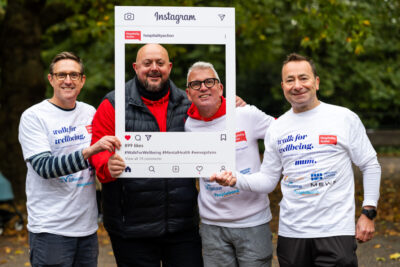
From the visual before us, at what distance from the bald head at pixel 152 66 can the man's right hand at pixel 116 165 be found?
57 cm

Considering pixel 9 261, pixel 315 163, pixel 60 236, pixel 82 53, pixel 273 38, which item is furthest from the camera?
pixel 82 53

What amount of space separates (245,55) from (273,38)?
12.1 ft

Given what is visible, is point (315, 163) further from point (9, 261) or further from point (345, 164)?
point (9, 261)

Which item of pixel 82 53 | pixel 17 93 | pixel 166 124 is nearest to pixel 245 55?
pixel 82 53

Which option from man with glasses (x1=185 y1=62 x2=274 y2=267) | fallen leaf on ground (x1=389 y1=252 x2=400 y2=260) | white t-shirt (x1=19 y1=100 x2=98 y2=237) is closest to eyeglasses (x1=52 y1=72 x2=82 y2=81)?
white t-shirt (x1=19 y1=100 x2=98 y2=237)

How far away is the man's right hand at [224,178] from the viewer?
10.7 ft

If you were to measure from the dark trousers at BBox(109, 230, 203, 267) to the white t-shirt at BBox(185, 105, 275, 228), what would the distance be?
0.94ft

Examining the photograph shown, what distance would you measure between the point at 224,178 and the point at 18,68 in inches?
298

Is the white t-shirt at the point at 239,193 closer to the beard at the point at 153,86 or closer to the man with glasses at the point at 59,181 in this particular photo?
the beard at the point at 153,86

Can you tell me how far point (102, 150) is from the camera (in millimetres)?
3312

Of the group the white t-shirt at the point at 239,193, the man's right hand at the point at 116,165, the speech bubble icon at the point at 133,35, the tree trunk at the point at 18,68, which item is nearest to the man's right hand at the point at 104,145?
the man's right hand at the point at 116,165

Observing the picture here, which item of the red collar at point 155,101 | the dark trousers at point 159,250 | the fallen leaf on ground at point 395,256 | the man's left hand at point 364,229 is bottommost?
the fallen leaf on ground at point 395,256

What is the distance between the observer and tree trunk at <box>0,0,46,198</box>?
971 cm

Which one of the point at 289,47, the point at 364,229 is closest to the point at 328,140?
the point at 364,229
